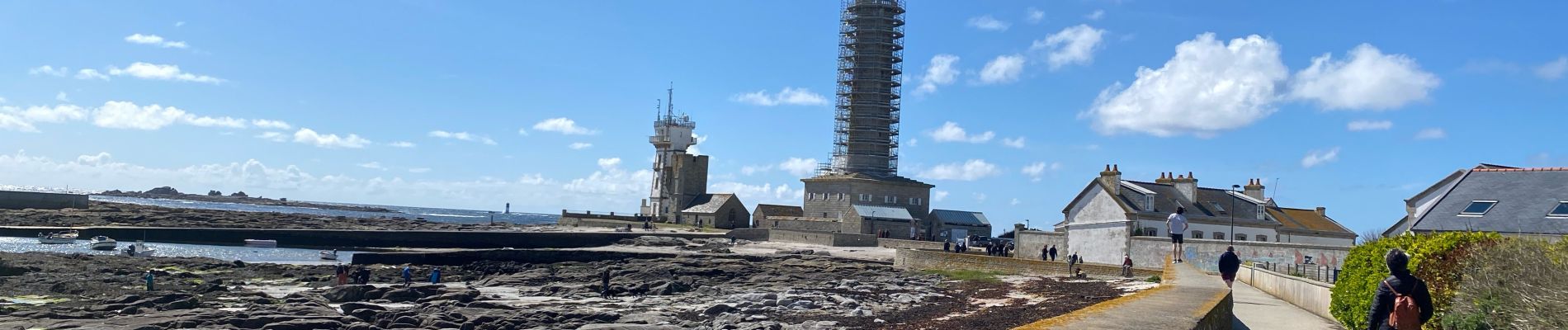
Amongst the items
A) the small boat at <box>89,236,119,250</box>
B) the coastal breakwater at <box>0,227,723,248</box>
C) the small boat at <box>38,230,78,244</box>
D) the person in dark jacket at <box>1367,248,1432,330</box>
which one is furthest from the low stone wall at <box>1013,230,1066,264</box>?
the small boat at <box>38,230,78,244</box>

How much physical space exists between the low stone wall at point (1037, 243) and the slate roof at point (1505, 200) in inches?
643

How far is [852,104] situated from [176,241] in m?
44.5

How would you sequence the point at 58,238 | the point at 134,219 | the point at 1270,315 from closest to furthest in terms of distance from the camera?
the point at 1270,315 < the point at 58,238 < the point at 134,219

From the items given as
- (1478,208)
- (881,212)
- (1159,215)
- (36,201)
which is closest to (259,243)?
(36,201)

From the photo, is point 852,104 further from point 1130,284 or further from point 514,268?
point 1130,284

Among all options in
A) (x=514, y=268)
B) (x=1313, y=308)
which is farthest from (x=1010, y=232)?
(x=1313, y=308)

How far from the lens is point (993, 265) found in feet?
111

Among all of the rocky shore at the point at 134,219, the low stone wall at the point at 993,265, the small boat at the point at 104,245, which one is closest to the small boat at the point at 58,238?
the small boat at the point at 104,245

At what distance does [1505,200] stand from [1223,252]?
311 inches

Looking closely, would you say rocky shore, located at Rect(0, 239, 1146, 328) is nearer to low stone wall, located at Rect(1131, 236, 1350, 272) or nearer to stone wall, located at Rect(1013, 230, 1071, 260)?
low stone wall, located at Rect(1131, 236, 1350, 272)

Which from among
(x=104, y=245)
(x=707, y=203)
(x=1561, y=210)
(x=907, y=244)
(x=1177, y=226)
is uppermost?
(x=707, y=203)

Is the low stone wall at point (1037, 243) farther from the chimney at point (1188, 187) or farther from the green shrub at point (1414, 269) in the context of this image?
the green shrub at point (1414, 269)

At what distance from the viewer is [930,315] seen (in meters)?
20.8

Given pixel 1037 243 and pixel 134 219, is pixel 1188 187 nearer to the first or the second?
pixel 1037 243
